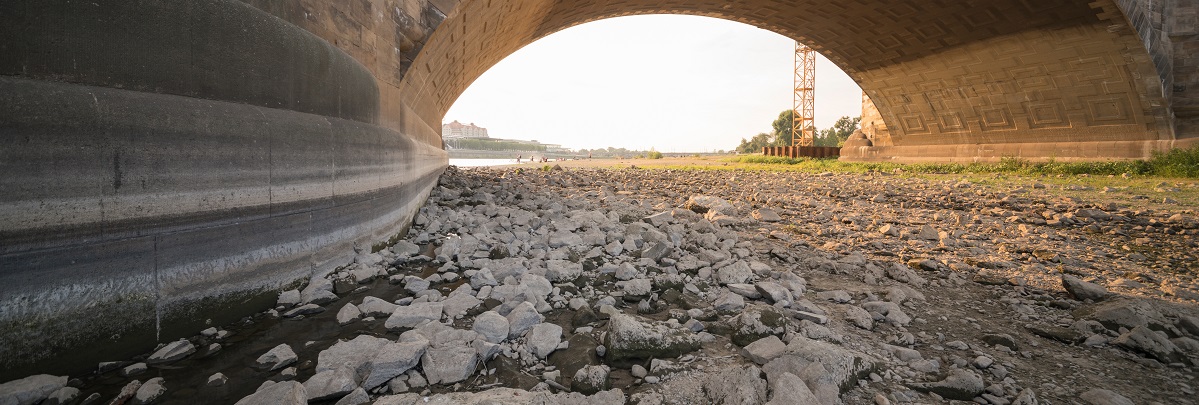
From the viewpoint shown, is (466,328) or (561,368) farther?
(466,328)

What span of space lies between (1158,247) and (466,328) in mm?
6721

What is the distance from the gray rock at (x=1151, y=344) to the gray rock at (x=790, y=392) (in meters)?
1.86

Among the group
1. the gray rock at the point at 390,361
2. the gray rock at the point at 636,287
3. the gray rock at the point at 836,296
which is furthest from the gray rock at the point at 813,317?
the gray rock at the point at 390,361

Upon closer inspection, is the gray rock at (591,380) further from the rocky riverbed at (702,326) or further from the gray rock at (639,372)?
the gray rock at (639,372)

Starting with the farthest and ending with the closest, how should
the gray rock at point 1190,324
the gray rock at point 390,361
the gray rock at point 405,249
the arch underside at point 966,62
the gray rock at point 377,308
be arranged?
the arch underside at point 966,62 → the gray rock at point 405,249 → the gray rock at point 377,308 → the gray rock at point 1190,324 → the gray rock at point 390,361

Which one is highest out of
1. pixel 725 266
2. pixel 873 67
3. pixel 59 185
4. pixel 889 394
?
pixel 873 67

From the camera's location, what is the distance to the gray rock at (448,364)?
210 centimetres

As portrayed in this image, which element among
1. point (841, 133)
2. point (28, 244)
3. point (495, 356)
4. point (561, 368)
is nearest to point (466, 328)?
point (495, 356)

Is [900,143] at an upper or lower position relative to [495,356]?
upper

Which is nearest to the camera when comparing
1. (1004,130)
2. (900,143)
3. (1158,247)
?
(1158,247)

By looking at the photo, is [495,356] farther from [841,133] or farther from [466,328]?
[841,133]

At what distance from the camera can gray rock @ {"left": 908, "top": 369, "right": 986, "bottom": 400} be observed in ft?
6.49

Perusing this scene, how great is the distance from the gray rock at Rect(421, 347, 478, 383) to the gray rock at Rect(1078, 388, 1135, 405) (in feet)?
8.63

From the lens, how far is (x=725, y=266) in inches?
145
